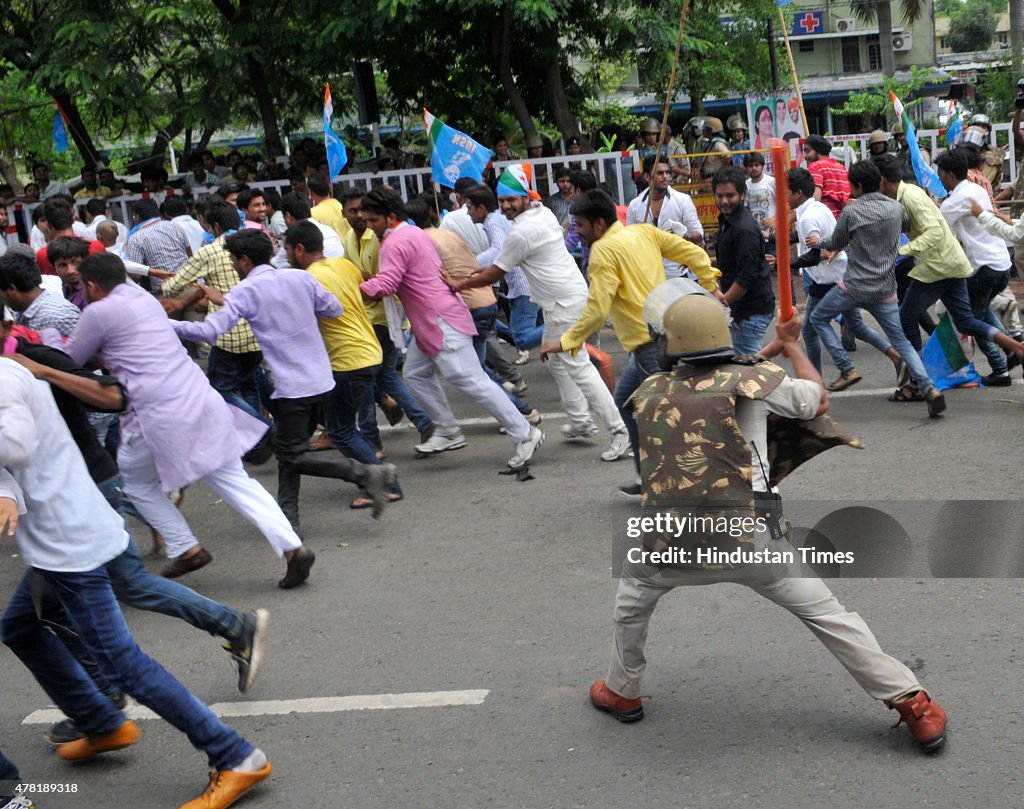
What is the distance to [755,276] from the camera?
310 inches

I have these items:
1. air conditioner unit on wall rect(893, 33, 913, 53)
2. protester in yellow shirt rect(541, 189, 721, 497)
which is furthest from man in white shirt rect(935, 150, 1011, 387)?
air conditioner unit on wall rect(893, 33, 913, 53)

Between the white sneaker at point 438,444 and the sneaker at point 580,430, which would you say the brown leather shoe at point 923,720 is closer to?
the sneaker at point 580,430

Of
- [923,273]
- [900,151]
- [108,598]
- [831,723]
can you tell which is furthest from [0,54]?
[831,723]

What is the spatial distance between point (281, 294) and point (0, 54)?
12521mm

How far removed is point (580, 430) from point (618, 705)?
12.9 feet

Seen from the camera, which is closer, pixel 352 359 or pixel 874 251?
pixel 352 359

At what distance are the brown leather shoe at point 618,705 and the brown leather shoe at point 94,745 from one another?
67.6 inches

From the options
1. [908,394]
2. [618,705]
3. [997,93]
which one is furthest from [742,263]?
[997,93]

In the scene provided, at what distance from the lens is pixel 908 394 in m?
8.49

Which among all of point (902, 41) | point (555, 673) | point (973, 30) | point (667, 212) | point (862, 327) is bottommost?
point (555, 673)

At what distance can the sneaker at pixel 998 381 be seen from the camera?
8.62 meters

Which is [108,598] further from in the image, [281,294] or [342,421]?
[342,421]

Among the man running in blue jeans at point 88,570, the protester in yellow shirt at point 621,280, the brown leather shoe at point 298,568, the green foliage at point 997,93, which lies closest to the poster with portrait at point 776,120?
the green foliage at point 997,93

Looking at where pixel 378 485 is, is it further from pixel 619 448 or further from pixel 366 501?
pixel 619 448
